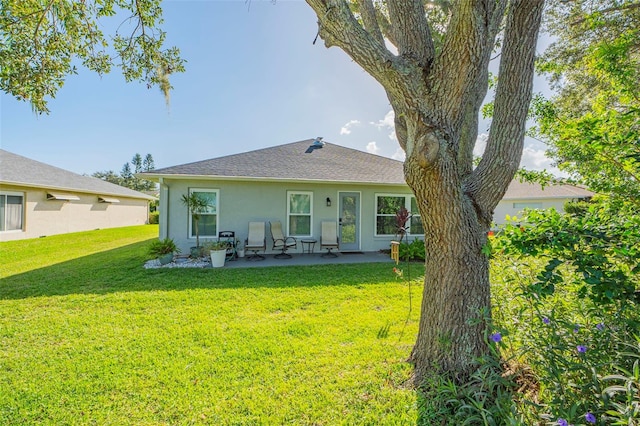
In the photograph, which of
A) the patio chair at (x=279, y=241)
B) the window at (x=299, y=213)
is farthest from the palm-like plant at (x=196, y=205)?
the window at (x=299, y=213)

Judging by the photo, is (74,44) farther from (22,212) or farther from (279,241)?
(22,212)

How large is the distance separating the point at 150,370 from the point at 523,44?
4734mm

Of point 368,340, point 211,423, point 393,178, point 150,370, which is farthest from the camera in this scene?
point 393,178

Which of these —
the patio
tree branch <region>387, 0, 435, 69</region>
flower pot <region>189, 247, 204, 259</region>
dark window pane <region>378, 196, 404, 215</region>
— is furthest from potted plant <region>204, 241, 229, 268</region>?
tree branch <region>387, 0, 435, 69</region>

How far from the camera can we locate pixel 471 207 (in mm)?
2393

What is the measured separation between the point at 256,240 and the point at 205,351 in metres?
5.54

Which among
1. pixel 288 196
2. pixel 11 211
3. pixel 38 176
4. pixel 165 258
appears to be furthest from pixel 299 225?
pixel 38 176

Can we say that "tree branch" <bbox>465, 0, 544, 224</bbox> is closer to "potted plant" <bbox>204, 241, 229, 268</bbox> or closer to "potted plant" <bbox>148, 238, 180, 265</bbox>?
"potted plant" <bbox>204, 241, 229, 268</bbox>

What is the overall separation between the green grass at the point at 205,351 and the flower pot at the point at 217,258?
4.12 feet

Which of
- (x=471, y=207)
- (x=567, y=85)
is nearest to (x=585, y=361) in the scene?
(x=471, y=207)

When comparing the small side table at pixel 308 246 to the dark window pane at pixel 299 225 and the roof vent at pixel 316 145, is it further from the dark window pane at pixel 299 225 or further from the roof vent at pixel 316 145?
the roof vent at pixel 316 145

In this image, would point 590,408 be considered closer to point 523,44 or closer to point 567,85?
point 523,44

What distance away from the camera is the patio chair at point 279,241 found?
350 inches

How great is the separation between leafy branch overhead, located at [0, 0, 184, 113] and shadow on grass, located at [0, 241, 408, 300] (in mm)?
3539
